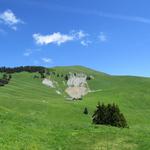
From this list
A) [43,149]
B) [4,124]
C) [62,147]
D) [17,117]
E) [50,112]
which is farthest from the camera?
[50,112]

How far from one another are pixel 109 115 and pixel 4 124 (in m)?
45.6

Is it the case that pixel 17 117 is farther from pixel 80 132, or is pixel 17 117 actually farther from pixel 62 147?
pixel 62 147

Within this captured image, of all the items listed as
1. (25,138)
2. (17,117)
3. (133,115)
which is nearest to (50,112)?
(133,115)

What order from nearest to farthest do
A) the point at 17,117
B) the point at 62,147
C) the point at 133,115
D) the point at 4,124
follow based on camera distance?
A: the point at 62,147
the point at 4,124
the point at 17,117
the point at 133,115

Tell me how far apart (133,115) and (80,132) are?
140382 millimetres

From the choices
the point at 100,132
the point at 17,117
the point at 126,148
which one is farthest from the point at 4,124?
the point at 126,148

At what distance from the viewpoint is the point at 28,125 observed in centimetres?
3778

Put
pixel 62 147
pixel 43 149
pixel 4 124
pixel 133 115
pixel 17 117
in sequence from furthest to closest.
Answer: pixel 133 115, pixel 17 117, pixel 4 124, pixel 62 147, pixel 43 149

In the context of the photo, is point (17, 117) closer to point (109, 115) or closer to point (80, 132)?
point (80, 132)

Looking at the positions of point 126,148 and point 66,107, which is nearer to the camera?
point 126,148

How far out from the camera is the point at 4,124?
35812mm

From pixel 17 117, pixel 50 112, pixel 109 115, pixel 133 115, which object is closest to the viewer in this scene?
pixel 17 117

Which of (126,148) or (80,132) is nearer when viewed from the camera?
(126,148)

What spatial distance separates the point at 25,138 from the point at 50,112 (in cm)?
12532
